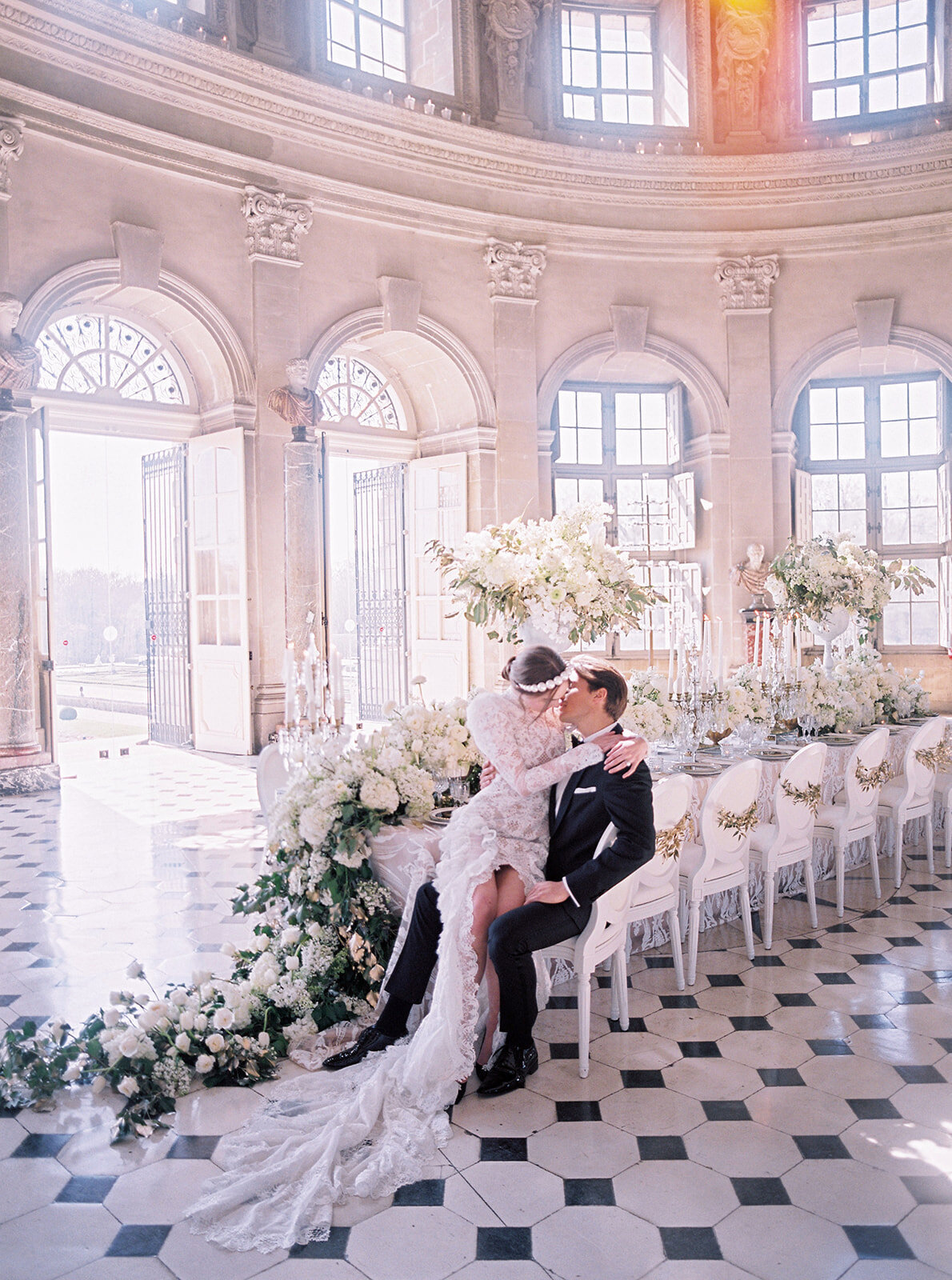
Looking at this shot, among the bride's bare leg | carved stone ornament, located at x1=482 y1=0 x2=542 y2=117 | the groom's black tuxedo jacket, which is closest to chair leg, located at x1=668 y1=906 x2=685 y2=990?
the groom's black tuxedo jacket

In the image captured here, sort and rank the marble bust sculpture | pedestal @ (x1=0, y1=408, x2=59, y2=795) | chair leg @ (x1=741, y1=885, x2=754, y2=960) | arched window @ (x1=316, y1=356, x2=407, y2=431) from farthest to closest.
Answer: arched window @ (x1=316, y1=356, x2=407, y2=431), the marble bust sculpture, pedestal @ (x1=0, y1=408, x2=59, y2=795), chair leg @ (x1=741, y1=885, x2=754, y2=960)

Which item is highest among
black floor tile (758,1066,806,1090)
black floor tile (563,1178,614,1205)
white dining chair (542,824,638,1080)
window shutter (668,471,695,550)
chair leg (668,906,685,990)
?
window shutter (668,471,695,550)

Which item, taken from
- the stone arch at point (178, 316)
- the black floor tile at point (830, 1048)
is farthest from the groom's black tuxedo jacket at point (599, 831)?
the stone arch at point (178, 316)

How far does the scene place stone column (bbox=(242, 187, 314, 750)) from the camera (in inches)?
402

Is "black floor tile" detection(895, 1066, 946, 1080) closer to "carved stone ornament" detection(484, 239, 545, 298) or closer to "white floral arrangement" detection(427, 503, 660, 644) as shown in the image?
"white floral arrangement" detection(427, 503, 660, 644)

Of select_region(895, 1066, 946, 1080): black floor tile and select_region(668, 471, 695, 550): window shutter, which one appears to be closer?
select_region(895, 1066, 946, 1080): black floor tile

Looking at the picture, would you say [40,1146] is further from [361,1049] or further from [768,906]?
[768,906]

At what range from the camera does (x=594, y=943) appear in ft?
12.0


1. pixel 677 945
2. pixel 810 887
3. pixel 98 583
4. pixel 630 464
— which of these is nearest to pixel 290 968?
pixel 677 945

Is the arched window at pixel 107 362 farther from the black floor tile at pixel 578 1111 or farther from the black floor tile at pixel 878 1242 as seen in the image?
the black floor tile at pixel 878 1242

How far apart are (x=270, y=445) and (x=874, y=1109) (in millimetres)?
8468

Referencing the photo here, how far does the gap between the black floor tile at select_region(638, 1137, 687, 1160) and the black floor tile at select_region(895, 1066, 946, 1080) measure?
95cm

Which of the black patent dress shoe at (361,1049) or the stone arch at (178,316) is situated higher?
the stone arch at (178,316)

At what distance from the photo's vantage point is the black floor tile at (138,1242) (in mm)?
2586
